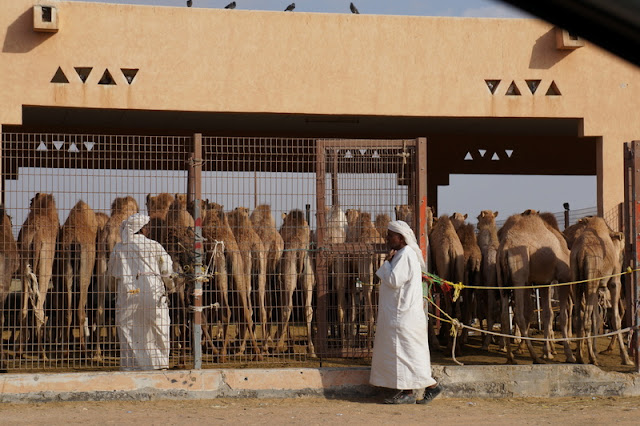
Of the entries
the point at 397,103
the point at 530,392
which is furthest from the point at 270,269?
the point at 397,103

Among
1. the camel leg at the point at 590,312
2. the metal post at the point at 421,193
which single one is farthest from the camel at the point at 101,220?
the camel leg at the point at 590,312

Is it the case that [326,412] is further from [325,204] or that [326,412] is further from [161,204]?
[161,204]

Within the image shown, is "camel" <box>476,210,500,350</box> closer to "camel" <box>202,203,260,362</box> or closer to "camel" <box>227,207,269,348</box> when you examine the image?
"camel" <box>227,207,269,348</box>

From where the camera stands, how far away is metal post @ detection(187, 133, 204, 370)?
8758mm

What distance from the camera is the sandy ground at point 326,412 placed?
7625 millimetres

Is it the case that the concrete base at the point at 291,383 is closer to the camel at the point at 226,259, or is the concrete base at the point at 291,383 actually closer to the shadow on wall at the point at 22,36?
the camel at the point at 226,259

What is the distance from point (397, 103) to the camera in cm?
1501

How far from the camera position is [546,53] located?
50.4 ft

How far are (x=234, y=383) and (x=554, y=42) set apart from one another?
9.44 metres

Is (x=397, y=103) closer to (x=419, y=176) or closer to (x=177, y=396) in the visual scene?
(x=419, y=176)

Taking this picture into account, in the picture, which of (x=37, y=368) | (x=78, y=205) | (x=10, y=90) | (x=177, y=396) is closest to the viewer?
→ (x=177, y=396)

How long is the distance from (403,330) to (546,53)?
843cm

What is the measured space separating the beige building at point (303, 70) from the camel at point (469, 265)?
10.0 ft

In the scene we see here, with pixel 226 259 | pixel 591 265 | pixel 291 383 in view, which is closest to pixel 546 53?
pixel 591 265
